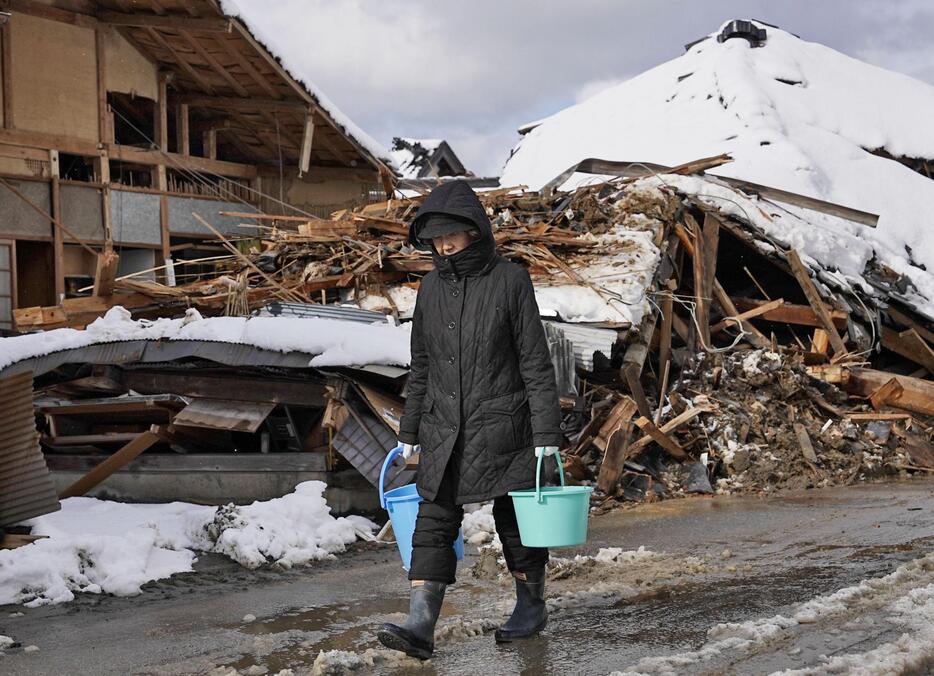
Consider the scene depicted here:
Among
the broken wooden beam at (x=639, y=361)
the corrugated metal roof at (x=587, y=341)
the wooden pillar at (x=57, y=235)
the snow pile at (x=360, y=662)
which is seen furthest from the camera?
the wooden pillar at (x=57, y=235)

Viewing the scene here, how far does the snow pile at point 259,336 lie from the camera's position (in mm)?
8984

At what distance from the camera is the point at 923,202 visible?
834 inches

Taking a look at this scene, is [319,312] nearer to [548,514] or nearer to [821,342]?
[821,342]

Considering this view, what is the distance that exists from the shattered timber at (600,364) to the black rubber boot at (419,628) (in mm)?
3986

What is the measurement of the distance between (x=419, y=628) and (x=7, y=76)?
1204 centimetres

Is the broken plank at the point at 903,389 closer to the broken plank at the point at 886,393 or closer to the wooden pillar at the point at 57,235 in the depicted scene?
the broken plank at the point at 886,393

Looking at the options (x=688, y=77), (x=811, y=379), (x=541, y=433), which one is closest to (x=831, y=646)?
(x=541, y=433)

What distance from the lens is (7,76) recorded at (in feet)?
45.5

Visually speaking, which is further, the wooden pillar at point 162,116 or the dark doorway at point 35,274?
the wooden pillar at point 162,116

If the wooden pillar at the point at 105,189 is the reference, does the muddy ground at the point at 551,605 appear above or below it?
below

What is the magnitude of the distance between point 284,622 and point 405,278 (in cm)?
735

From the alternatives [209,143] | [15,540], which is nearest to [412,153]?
[209,143]

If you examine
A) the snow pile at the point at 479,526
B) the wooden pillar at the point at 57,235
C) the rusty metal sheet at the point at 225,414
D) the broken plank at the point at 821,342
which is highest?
the wooden pillar at the point at 57,235

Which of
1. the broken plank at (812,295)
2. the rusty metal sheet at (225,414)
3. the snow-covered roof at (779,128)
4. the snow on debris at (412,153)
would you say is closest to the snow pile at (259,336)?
the rusty metal sheet at (225,414)
